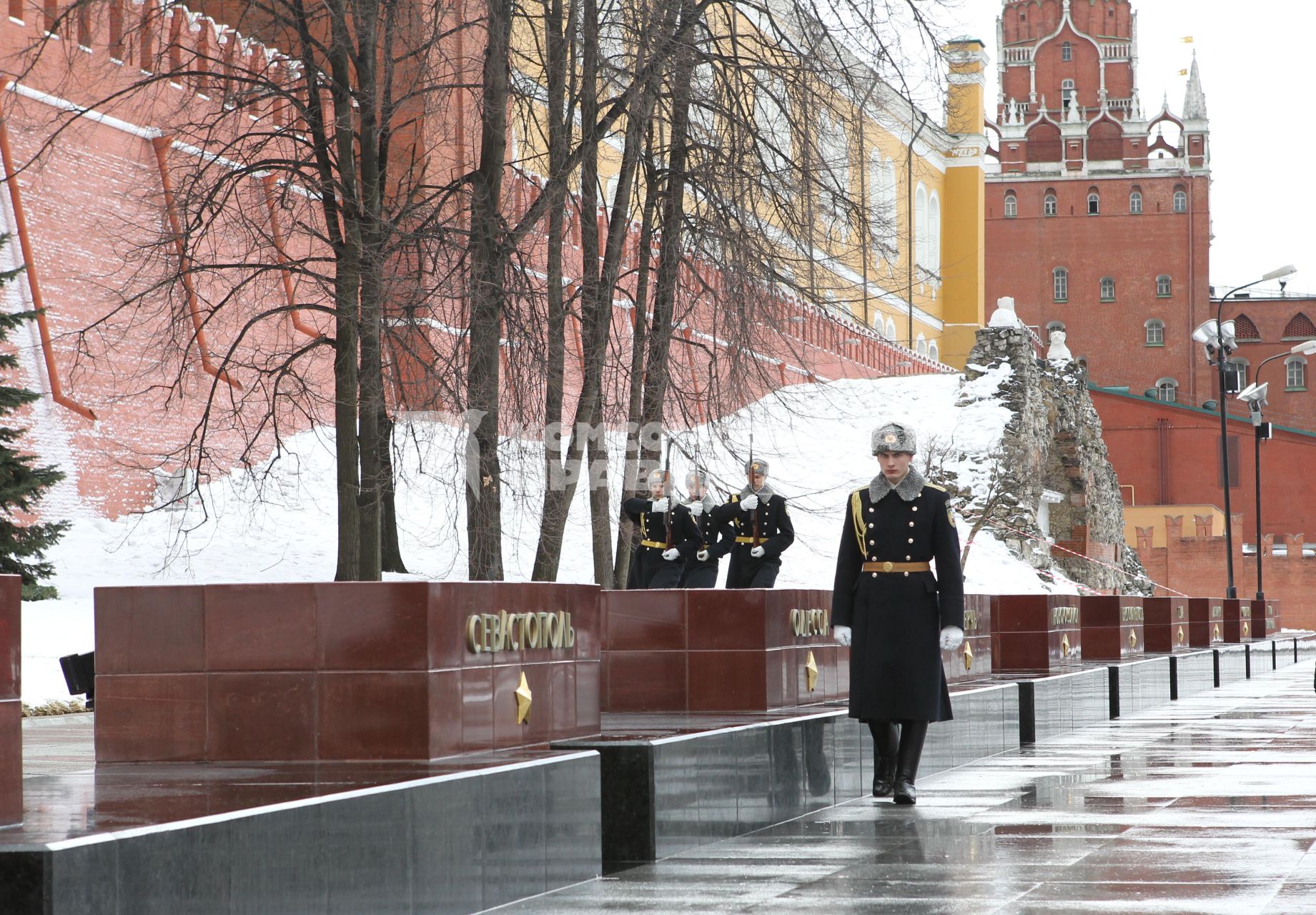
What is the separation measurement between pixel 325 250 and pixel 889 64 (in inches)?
478

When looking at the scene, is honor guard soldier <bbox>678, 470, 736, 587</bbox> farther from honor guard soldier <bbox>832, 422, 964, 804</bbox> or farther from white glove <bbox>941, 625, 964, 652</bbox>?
white glove <bbox>941, 625, 964, 652</bbox>

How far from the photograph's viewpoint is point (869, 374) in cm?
4497

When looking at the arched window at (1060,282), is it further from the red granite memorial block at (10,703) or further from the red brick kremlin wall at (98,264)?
the red granite memorial block at (10,703)

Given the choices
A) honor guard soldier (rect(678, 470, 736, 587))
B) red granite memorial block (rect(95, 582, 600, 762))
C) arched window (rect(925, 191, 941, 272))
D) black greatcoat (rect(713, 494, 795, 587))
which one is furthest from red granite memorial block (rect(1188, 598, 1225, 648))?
arched window (rect(925, 191, 941, 272))

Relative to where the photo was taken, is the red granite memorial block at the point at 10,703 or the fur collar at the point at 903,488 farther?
the fur collar at the point at 903,488

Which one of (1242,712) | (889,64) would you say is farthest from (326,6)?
(1242,712)

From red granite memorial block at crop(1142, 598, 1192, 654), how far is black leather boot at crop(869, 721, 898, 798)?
1379 centimetres

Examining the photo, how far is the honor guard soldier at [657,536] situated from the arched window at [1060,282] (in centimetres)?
6721

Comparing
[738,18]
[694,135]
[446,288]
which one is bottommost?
[446,288]

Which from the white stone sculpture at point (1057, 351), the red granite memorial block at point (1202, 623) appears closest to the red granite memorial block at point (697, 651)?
the red granite memorial block at point (1202, 623)

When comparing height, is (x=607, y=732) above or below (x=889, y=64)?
below

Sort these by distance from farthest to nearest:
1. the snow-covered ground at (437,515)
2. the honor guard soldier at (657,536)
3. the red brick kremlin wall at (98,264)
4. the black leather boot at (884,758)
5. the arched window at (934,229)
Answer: the arched window at (934,229) → the red brick kremlin wall at (98,264) → the snow-covered ground at (437,515) → the honor guard soldier at (657,536) → the black leather boot at (884,758)

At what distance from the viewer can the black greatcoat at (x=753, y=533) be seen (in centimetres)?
1402

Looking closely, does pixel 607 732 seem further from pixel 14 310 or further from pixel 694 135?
pixel 14 310
